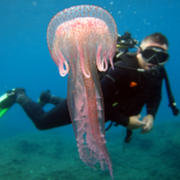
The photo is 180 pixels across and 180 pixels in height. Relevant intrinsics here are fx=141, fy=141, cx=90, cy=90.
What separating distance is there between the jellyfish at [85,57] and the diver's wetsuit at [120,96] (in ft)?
2.47

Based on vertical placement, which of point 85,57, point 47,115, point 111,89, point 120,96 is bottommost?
point 47,115

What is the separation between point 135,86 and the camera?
126 inches

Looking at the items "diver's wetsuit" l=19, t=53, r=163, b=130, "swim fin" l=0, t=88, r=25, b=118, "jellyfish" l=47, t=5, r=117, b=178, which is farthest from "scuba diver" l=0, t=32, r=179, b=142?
"swim fin" l=0, t=88, r=25, b=118

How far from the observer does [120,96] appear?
3.37 metres

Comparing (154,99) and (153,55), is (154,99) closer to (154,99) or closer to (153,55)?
(154,99)

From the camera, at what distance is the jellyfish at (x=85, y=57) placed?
184 cm

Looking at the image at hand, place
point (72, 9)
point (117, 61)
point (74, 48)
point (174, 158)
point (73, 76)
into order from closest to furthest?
point (72, 9) → point (74, 48) → point (73, 76) → point (117, 61) → point (174, 158)

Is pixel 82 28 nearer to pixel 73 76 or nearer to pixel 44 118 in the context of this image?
pixel 73 76

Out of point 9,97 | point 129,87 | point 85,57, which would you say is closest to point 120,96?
point 129,87

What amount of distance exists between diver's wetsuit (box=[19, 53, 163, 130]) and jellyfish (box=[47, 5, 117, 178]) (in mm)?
752

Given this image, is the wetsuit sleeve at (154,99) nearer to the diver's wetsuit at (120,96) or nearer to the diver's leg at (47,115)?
the diver's wetsuit at (120,96)

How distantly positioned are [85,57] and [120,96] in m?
1.67

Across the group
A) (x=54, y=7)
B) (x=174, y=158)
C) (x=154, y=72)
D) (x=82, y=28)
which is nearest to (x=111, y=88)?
(x=154, y=72)

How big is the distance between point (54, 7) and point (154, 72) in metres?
21.1
